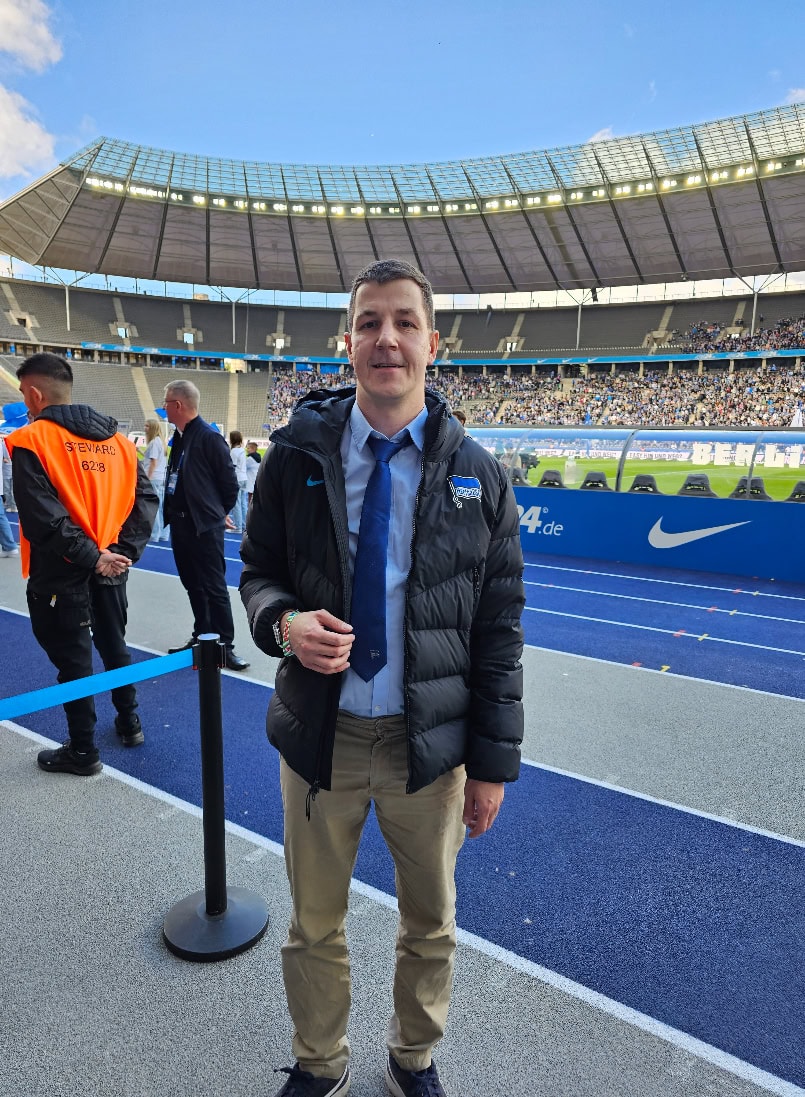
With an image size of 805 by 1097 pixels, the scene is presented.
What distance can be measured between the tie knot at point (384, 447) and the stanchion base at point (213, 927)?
1931 mm

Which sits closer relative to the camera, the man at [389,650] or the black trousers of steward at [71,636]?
the man at [389,650]

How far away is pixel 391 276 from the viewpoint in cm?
162

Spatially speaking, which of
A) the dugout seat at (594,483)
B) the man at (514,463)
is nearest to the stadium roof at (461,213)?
the man at (514,463)

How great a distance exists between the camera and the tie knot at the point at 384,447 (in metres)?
1.68

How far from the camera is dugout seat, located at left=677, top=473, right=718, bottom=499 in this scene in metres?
10.3

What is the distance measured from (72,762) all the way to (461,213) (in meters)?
44.3

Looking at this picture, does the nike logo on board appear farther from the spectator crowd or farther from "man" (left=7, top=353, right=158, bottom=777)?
the spectator crowd

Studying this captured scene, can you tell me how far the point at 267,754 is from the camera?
3930mm

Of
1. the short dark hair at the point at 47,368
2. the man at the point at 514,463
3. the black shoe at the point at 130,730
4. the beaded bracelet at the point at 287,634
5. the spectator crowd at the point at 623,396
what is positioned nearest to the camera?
the beaded bracelet at the point at 287,634

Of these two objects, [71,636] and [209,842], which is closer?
[209,842]

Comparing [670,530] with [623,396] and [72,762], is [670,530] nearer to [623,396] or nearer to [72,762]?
[72,762]

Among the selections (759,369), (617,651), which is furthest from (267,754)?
(759,369)

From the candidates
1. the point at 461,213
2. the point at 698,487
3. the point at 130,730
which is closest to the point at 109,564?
the point at 130,730

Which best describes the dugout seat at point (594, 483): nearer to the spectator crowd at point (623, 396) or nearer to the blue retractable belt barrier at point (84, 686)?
the blue retractable belt barrier at point (84, 686)
